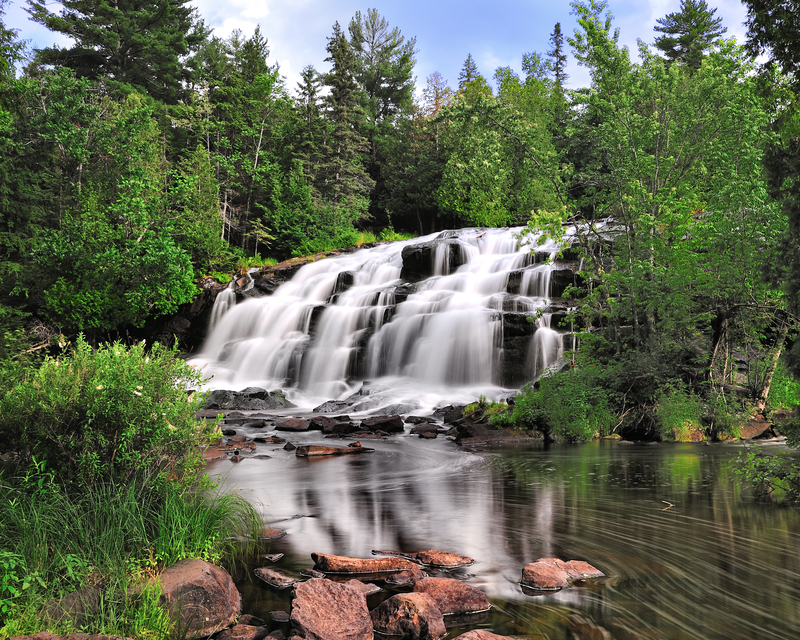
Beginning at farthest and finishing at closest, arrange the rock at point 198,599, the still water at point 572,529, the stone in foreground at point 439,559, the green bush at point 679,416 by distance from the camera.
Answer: the green bush at point 679,416 → the stone in foreground at point 439,559 → the still water at point 572,529 → the rock at point 198,599

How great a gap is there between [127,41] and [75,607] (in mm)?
50600

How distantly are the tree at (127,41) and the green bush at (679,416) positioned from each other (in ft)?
138

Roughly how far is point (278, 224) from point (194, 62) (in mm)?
20908

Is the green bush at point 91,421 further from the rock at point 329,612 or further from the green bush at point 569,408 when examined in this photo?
the green bush at point 569,408

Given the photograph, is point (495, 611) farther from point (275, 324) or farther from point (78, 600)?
point (275, 324)

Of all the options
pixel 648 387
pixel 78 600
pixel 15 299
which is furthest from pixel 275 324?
pixel 78 600

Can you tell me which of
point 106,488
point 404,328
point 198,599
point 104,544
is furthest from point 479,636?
point 404,328

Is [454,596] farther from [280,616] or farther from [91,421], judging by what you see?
[91,421]

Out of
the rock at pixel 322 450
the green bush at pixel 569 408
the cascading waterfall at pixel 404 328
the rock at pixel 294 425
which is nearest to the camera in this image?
the rock at pixel 322 450

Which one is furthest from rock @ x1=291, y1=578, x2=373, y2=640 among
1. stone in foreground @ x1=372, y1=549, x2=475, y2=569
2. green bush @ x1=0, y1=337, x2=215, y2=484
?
green bush @ x1=0, y1=337, x2=215, y2=484

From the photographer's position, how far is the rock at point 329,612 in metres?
Result: 3.35

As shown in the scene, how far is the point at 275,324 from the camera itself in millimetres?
25812

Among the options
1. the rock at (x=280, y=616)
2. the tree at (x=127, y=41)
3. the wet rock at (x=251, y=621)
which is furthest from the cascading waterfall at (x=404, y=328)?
the tree at (x=127, y=41)

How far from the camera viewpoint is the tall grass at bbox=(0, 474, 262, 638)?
3.37 m
